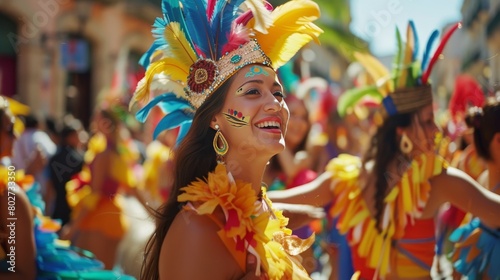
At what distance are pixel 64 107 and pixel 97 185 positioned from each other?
430 inches

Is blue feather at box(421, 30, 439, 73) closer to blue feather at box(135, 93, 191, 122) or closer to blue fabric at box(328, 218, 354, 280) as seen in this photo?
blue fabric at box(328, 218, 354, 280)

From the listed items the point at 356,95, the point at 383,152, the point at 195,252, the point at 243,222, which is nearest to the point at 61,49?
the point at 356,95

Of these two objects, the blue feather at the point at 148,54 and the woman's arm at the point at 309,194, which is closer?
the blue feather at the point at 148,54

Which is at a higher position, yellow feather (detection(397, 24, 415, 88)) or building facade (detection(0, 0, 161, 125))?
yellow feather (detection(397, 24, 415, 88))

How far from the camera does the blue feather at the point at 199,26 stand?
2789mm

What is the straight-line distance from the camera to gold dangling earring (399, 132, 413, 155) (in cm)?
380

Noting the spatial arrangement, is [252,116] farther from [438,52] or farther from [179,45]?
[438,52]

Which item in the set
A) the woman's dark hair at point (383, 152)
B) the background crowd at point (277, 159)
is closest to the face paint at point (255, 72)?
the background crowd at point (277, 159)

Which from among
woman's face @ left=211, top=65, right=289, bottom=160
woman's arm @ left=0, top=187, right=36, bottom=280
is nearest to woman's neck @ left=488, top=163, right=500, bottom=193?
woman's face @ left=211, top=65, right=289, bottom=160

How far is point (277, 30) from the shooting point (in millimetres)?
2842

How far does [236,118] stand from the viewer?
2627mm

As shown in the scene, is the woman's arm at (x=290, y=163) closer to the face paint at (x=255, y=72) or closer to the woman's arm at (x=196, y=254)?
the face paint at (x=255, y=72)

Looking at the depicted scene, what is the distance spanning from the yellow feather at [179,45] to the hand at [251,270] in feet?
2.74

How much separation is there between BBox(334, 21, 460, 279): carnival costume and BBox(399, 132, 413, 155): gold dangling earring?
0.05 ft
